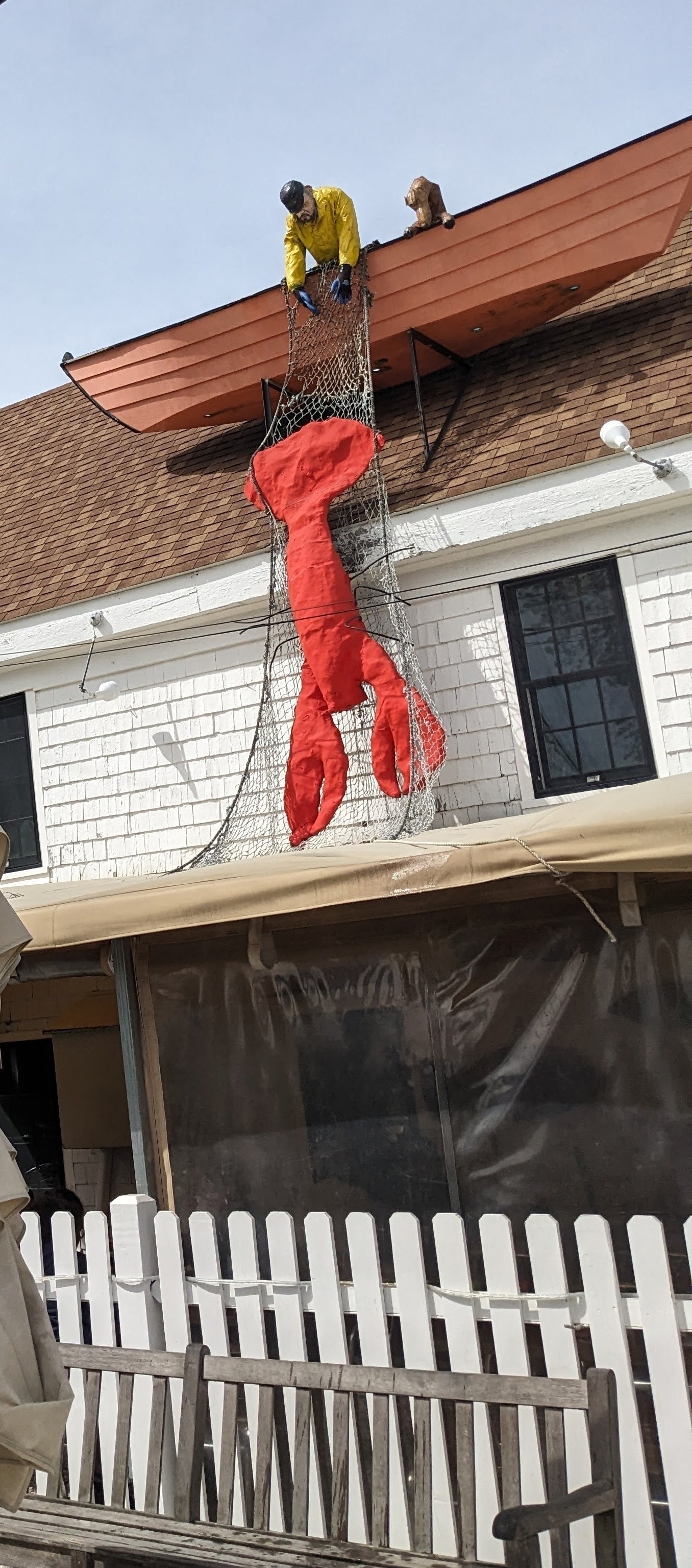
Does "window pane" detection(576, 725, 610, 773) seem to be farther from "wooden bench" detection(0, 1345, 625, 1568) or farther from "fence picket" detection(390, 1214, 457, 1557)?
"wooden bench" detection(0, 1345, 625, 1568)

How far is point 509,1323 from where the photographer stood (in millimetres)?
4305

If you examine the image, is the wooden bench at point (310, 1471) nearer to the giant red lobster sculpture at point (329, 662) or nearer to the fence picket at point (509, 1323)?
the fence picket at point (509, 1323)

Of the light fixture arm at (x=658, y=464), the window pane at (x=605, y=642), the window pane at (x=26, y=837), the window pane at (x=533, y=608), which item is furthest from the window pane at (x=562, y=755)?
the window pane at (x=26, y=837)

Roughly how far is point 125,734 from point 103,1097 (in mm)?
Result: 3159

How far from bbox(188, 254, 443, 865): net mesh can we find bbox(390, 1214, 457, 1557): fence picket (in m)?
3.44

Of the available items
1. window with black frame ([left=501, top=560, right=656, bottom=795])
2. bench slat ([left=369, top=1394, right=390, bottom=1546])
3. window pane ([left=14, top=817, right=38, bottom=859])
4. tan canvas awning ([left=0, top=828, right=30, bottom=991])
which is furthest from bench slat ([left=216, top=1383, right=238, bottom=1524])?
window pane ([left=14, top=817, right=38, bottom=859])

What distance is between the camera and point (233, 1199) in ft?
20.2

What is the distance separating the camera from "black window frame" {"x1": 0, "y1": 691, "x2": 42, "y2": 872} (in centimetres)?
1036

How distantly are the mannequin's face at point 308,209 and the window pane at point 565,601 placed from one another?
3.24 meters

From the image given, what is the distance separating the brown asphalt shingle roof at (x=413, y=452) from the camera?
8523 mm

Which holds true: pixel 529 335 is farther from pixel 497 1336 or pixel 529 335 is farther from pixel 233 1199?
pixel 497 1336

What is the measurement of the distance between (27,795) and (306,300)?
4.50m

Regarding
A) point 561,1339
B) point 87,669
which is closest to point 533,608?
point 87,669

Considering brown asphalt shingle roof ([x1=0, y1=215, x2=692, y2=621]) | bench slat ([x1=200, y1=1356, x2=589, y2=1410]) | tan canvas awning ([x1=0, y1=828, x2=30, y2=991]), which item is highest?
brown asphalt shingle roof ([x1=0, y1=215, x2=692, y2=621])
